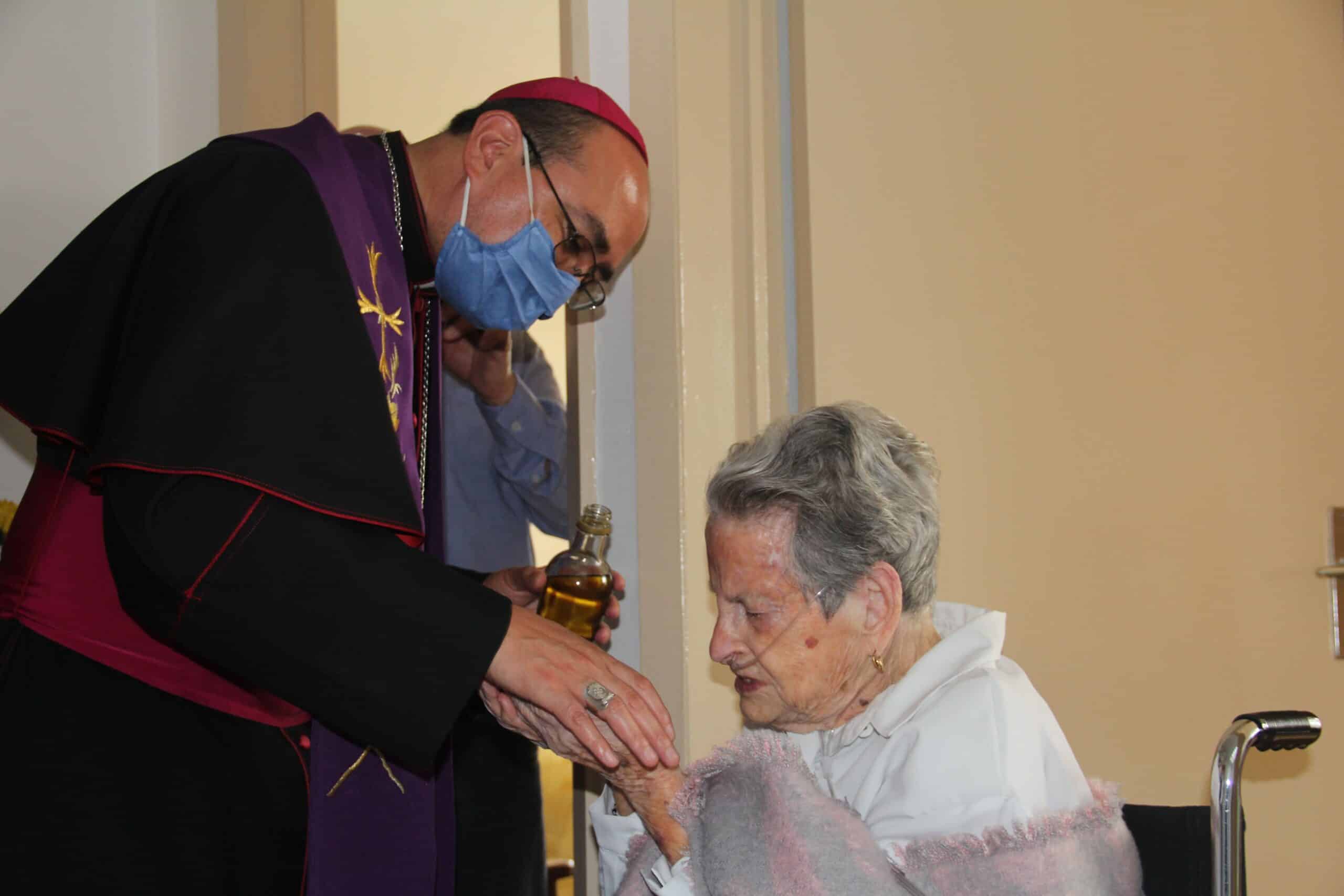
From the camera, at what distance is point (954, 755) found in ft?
4.57

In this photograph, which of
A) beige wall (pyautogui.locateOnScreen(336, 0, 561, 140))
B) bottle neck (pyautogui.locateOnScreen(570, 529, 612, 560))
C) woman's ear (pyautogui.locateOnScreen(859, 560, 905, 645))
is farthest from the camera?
beige wall (pyautogui.locateOnScreen(336, 0, 561, 140))

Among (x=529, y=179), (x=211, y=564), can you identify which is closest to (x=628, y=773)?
(x=211, y=564)

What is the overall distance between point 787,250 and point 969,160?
45cm

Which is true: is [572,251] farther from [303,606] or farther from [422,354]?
[303,606]

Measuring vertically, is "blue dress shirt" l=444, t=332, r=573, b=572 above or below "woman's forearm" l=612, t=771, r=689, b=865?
above

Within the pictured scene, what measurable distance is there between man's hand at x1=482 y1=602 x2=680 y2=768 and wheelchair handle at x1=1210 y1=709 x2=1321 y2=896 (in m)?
0.62

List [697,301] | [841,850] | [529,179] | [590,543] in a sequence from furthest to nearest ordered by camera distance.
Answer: [697,301] < [590,543] < [529,179] < [841,850]

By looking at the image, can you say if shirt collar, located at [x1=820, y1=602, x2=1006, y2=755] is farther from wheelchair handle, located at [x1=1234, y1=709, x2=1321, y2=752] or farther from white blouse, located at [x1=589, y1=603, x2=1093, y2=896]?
wheelchair handle, located at [x1=1234, y1=709, x2=1321, y2=752]

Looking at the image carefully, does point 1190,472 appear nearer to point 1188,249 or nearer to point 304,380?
point 1188,249

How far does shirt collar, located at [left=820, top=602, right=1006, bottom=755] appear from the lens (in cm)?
148

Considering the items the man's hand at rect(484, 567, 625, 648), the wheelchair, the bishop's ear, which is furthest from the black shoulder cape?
the wheelchair

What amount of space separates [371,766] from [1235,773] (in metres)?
1.09

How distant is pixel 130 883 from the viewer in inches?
56.6

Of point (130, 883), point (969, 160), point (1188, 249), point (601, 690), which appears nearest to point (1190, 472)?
point (1188, 249)
